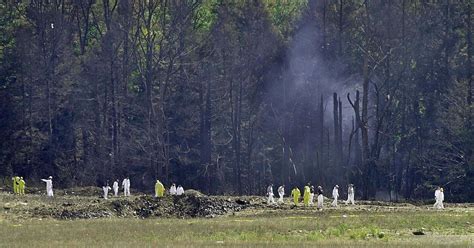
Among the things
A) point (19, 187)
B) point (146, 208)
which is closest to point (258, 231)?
point (146, 208)

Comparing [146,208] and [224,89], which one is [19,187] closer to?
[146,208]

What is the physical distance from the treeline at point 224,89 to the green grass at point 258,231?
29872mm

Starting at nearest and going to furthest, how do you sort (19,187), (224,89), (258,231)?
(258,231) → (19,187) → (224,89)

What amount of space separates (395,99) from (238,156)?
12.3 meters

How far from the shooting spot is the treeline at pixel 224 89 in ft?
266

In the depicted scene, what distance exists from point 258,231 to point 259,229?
0.60 meters

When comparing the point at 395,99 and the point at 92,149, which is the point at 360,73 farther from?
the point at 92,149

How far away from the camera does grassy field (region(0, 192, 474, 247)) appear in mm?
38094

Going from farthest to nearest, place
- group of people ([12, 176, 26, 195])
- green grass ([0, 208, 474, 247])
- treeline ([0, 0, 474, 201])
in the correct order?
1. treeline ([0, 0, 474, 201])
2. group of people ([12, 176, 26, 195])
3. green grass ([0, 208, 474, 247])

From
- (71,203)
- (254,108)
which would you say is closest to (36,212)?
(71,203)

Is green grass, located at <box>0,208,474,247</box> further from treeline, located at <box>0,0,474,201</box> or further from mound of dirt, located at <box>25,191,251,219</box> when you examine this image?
treeline, located at <box>0,0,474,201</box>

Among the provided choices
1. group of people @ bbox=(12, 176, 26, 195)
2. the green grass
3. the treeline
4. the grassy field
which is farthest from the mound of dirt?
the treeline

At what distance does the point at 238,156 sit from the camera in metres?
82.8

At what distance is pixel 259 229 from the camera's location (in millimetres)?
42844
